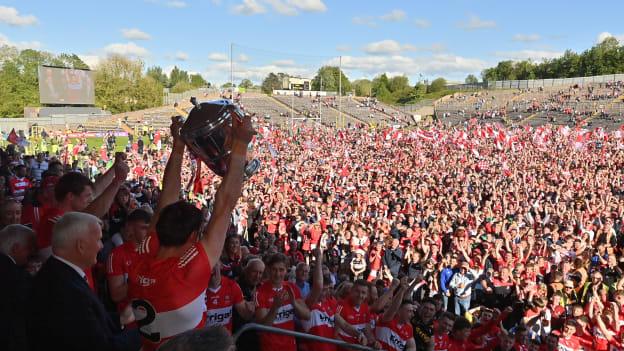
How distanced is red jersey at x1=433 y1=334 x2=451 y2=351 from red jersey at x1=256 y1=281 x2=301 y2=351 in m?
1.59

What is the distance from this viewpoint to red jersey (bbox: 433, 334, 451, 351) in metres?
4.61

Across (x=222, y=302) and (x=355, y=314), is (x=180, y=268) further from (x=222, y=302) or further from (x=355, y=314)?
(x=355, y=314)

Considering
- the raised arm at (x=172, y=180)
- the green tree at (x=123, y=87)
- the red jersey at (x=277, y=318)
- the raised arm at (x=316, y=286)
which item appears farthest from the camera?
the green tree at (x=123, y=87)

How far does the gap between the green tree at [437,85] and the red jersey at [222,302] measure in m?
89.0

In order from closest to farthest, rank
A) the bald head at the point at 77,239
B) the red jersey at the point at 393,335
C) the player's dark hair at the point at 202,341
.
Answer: the player's dark hair at the point at 202,341
the bald head at the point at 77,239
the red jersey at the point at 393,335

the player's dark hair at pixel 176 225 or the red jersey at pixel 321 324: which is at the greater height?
the player's dark hair at pixel 176 225

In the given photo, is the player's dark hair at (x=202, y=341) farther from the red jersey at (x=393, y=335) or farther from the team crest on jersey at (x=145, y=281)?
the red jersey at (x=393, y=335)

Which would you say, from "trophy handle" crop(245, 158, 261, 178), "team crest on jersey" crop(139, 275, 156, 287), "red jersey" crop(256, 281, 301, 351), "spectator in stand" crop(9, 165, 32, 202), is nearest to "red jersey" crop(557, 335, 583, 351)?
"red jersey" crop(256, 281, 301, 351)

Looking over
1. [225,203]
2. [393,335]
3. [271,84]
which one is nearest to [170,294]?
[225,203]

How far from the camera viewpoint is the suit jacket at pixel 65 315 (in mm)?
1774

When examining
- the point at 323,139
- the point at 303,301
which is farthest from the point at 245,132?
the point at 323,139

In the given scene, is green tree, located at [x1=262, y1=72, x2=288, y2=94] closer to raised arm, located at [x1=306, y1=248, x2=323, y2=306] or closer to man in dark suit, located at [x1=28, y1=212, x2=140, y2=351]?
raised arm, located at [x1=306, y1=248, x2=323, y2=306]

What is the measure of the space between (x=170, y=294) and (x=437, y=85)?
93.9 m

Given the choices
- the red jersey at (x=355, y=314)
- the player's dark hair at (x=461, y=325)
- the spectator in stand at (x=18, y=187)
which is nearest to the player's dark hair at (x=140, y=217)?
the red jersey at (x=355, y=314)
